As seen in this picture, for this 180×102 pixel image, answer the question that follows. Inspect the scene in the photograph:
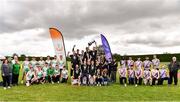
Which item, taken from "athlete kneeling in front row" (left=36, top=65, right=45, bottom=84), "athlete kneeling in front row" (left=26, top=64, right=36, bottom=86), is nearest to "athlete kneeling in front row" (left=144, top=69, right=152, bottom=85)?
"athlete kneeling in front row" (left=36, top=65, right=45, bottom=84)

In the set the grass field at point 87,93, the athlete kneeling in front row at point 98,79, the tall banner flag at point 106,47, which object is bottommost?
the grass field at point 87,93

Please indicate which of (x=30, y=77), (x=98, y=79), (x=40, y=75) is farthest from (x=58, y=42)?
(x=98, y=79)

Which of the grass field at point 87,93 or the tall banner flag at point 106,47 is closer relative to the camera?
the grass field at point 87,93

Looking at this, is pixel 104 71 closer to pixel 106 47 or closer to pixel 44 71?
pixel 106 47

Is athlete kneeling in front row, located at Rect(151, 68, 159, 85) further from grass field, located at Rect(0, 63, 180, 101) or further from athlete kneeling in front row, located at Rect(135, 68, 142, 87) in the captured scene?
grass field, located at Rect(0, 63, 180, 101)

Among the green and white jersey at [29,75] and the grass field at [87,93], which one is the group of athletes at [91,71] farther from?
the grass field at [87,93]

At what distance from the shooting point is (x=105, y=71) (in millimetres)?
20125

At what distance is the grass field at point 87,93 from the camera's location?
601 inches

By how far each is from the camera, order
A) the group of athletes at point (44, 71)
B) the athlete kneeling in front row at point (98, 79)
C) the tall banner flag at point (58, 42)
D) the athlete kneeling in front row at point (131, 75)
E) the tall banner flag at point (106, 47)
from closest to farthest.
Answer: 1. the athlete kneeling in front row at point (98, 79)
2. the group of athletes at point (44, 71)
3. the athlete kneeling in front row at point (131, 75)
4. the tall banner flag at point (106, 47)
5. the tall banner flag at point (58, 42)

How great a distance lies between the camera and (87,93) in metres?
16.8

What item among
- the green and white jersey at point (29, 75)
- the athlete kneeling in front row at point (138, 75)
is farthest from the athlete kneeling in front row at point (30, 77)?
the athlete kneeling in front row at point (138, 75)

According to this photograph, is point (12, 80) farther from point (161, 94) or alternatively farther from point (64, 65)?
point (161, 94)

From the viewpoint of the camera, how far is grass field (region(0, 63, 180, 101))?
15273 millimetres

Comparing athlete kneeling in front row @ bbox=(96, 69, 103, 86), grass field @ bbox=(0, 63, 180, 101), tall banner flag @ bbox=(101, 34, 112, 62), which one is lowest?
grass field @ bbox=(0, 63, 180, 101)
